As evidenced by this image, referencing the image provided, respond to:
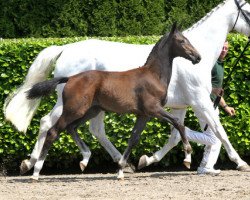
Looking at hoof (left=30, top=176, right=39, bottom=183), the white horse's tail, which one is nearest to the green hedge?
the white horse's tail

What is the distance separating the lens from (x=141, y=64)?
32.5 feet

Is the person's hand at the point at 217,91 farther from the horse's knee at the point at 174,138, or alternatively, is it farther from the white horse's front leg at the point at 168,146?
the horse's knee at the point at 174,138

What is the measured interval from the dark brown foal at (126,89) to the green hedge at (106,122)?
1.71 metres

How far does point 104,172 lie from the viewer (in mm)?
11539

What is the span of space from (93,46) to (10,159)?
213 cm

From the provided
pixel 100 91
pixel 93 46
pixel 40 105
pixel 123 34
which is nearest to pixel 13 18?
pixel 123 34

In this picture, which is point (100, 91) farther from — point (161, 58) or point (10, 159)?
point (10, 159)

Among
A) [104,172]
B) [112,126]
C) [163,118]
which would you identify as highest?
[163,118]

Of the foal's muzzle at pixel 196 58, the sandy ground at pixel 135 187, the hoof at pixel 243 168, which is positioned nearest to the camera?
the sandy ground at pixel 135 187

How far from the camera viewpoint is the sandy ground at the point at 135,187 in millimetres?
7973

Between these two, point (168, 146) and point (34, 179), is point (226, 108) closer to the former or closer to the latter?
point (168, 146)

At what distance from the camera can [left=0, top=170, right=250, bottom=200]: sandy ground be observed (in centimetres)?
797

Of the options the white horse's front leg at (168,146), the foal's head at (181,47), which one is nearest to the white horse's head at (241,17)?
the foal's head at (181,47)

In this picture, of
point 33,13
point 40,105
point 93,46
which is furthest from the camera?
point 33,13
